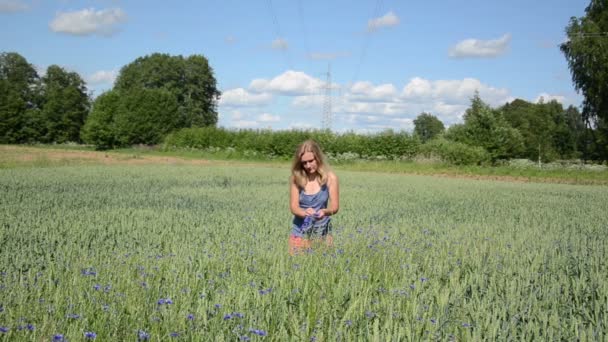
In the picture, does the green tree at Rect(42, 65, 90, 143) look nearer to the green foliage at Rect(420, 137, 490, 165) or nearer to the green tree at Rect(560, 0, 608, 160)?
the green foliage at Rect(420, 137, 490, 165)

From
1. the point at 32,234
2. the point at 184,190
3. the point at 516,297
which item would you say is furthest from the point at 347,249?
the point at 184,190

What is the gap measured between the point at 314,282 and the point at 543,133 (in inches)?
3351

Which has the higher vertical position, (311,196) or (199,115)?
(199,115)

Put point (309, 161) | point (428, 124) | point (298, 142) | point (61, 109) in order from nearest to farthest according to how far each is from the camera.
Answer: point (309, 161) → point (298, 142) → point (61, 109) → point (428, 124)

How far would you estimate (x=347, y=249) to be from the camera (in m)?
6.05

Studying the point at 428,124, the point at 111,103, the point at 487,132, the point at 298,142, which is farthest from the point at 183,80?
the point at 428,124

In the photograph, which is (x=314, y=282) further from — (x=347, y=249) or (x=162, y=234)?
(x=162, y=234)

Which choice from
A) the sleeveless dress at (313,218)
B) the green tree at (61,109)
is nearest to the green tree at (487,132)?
the sleeveless dress at (313,218)

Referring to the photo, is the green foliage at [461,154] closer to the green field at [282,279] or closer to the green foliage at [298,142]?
the green foliage at [298,142]

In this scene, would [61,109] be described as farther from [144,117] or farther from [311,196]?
[311,196]

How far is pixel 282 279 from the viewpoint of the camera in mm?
4285

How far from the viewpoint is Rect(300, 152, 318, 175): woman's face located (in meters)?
5.86

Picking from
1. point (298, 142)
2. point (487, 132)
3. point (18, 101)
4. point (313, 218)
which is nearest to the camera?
point (313, 218)

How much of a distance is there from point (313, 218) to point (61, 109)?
275ft
